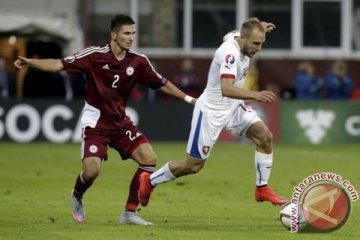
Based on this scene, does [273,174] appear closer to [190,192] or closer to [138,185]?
[190,192]

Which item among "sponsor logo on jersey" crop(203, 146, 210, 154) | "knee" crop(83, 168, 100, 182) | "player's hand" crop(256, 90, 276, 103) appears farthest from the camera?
"sponsor logo on jersey" crop(203, 146, 210, 154)

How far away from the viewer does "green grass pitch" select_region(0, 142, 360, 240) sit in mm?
13141

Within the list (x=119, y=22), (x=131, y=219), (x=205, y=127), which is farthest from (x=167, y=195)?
(x=119, y=22)

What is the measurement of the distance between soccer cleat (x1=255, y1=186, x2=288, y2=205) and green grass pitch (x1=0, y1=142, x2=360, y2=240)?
25cm

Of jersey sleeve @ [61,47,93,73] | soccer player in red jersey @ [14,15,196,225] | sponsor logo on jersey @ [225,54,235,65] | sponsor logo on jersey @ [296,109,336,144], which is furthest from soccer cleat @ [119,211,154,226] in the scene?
sponsor logo on jersey @ [296,109,336,144]

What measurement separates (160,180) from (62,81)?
17.0 m

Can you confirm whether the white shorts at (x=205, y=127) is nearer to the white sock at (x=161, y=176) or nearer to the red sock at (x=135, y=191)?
the white sock at (x=161, y=176)

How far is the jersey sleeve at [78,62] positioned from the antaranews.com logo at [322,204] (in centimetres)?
279

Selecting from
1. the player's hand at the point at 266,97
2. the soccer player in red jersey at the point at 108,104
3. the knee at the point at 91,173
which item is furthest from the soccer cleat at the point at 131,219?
the player's hand at the point at 266,97

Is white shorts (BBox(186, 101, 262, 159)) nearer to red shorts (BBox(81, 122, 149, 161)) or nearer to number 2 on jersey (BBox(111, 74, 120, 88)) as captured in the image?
red shorts (BBox(81, 122, 149, 161))

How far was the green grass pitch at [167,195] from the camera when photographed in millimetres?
13141

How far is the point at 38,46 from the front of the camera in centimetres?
3409

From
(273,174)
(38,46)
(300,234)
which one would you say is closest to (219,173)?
(273,174)

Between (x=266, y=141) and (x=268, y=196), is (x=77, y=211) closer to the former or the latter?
(x=268, y=196)
